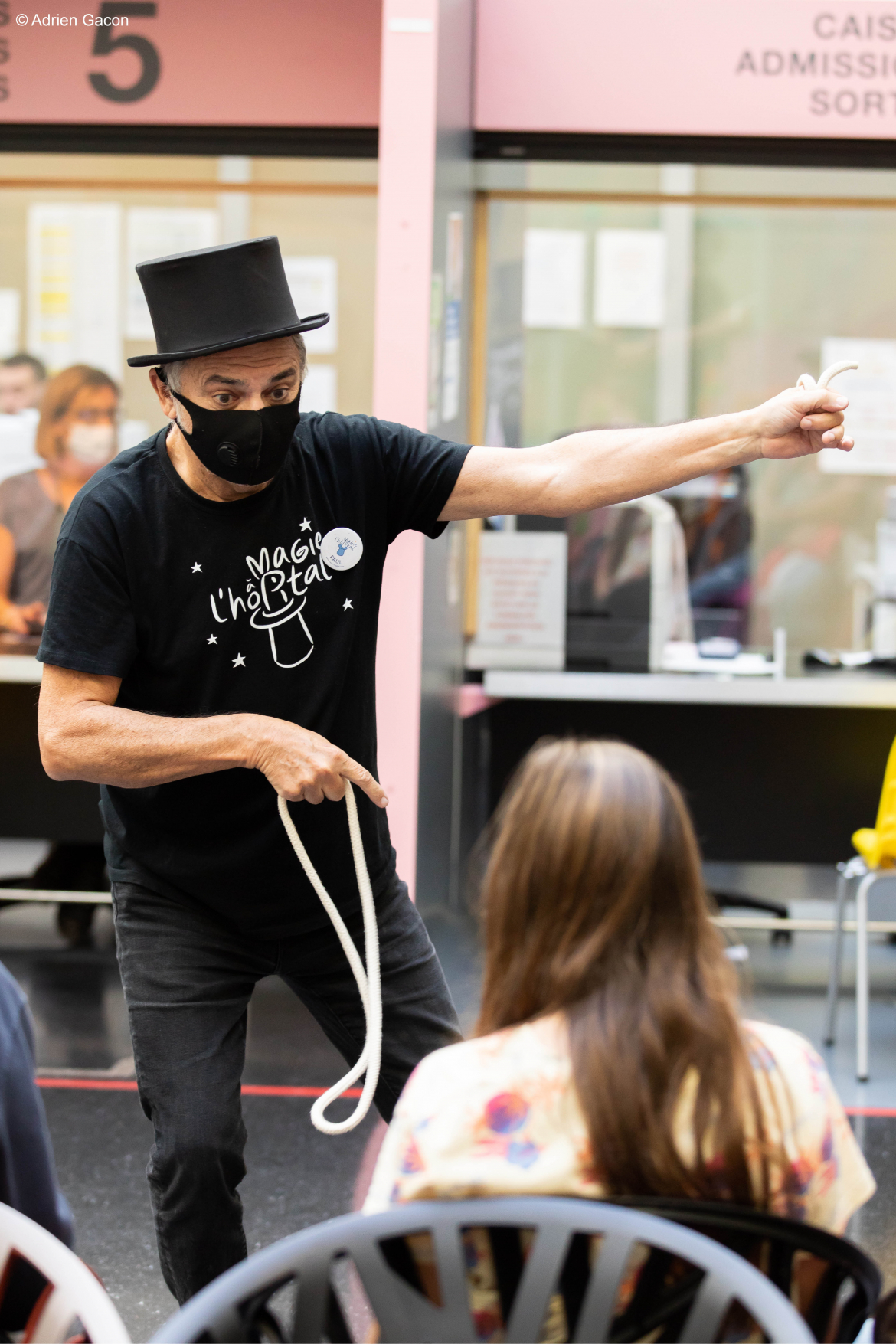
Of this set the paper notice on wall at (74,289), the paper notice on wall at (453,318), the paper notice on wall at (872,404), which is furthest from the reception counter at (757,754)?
the paper notice on wall at (74,289)

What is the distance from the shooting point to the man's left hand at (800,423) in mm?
1938

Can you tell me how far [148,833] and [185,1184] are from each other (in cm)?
50

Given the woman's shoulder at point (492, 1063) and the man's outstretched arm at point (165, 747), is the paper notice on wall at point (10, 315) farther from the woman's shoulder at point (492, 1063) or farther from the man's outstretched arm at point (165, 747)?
the woman's shoulder at point (492, 1063)

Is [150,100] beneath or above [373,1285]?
above

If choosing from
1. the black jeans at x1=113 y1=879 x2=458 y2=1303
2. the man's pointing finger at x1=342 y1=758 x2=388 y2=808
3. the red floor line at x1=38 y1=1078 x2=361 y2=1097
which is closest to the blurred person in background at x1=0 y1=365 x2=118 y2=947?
the red floor line at x1=38 y1=1078 x2=361 y2=1097

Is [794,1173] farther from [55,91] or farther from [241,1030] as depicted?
[55,91]

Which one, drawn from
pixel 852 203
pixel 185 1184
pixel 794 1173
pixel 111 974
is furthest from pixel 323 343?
pixel 794 1173

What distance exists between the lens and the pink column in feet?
12.1

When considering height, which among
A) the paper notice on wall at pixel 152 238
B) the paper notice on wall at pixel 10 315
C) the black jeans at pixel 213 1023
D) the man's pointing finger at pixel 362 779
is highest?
the paper notice on wall at pixel 152 238

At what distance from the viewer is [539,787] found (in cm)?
133

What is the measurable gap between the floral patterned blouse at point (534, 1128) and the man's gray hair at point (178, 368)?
1138 mm

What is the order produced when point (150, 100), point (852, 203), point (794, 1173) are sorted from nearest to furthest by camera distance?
point (794, 1173), point (150, 100), point (852, 203)

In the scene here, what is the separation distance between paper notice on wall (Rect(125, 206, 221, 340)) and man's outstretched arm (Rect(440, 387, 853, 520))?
12.9 ft

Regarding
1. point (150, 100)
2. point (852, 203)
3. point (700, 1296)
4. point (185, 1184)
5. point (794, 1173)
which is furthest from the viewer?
point (852, 203)
